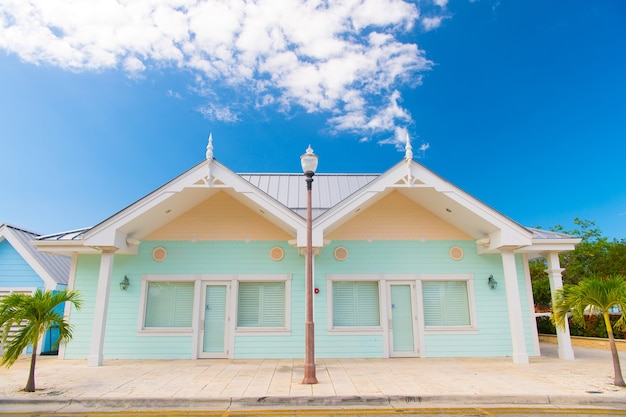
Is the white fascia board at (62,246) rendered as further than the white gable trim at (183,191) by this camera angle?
Yes

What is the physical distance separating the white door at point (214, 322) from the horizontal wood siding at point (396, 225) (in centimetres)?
356

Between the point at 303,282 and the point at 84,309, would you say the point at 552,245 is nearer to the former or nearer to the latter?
the point at 303,282

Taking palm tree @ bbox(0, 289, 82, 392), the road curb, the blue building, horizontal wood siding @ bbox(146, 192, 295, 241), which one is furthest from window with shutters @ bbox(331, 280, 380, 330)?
the blue building

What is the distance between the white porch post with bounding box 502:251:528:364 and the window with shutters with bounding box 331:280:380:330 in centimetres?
343

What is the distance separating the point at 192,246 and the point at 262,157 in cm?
1420

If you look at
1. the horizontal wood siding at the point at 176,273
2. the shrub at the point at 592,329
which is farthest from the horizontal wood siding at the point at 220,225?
the shrub at the point at 592,329

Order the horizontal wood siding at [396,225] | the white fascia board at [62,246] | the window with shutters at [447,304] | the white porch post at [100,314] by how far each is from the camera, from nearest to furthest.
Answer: the white porch post at [100,314] < the white fascia board at [62,246] < the window with shutters at [447,304] < the horizontal wood siding at [396,225]

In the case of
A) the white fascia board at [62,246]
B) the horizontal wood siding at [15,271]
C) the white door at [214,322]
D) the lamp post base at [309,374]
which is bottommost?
the lamp post base at [309,374]

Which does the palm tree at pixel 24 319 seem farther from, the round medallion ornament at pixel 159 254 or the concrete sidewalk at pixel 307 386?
the round medallion ornament at pixel 159 254

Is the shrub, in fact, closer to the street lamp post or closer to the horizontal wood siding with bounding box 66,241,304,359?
the horizontal wood siding with bounding box 66,241,304,359

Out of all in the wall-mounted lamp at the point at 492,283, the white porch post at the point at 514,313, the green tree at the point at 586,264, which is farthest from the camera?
the green tree at the point at 586,264

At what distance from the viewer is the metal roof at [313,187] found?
11.9 metres

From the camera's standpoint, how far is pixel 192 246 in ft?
35.9

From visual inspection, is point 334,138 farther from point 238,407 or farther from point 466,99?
point 238,407
